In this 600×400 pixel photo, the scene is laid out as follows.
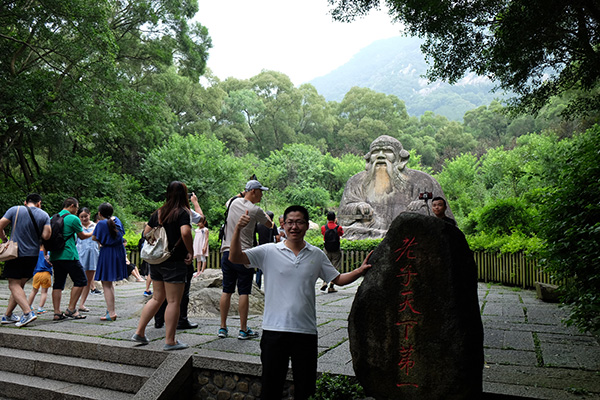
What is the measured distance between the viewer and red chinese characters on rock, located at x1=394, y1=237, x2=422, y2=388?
2855mm

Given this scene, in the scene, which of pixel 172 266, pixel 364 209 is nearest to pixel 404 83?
pixel 364 209

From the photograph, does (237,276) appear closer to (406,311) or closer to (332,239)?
(406,311)

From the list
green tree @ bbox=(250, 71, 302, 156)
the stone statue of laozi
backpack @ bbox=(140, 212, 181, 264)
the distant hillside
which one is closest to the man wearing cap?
backpack @ bbox=(140, 212, 181, 264)

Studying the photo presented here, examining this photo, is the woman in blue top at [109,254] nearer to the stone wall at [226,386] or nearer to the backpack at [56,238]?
the backpack at [56,238]

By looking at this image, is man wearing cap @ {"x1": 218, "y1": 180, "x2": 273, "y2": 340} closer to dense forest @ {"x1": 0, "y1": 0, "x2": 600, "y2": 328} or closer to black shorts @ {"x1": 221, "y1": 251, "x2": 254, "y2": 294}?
black shorts @ {"x1": 221, "y1": 251, "x2": 254, "y2": 294}

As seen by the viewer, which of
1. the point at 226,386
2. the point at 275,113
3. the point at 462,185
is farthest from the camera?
the point at 275,113

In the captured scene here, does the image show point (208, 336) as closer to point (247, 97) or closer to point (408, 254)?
point (408, 254)

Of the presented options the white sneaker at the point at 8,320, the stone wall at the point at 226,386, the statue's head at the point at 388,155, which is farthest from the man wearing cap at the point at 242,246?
the statue's head at the point at 388,155

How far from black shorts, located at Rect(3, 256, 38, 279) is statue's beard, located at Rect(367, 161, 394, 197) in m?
11.5

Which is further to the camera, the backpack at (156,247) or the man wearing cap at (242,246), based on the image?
the man wearing cap at (242,246)

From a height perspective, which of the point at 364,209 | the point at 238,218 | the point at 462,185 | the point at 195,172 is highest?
the point at 195,172

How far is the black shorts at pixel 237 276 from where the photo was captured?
14.5ft

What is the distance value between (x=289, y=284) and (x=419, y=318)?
856mm

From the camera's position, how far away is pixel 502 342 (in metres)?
4.45
